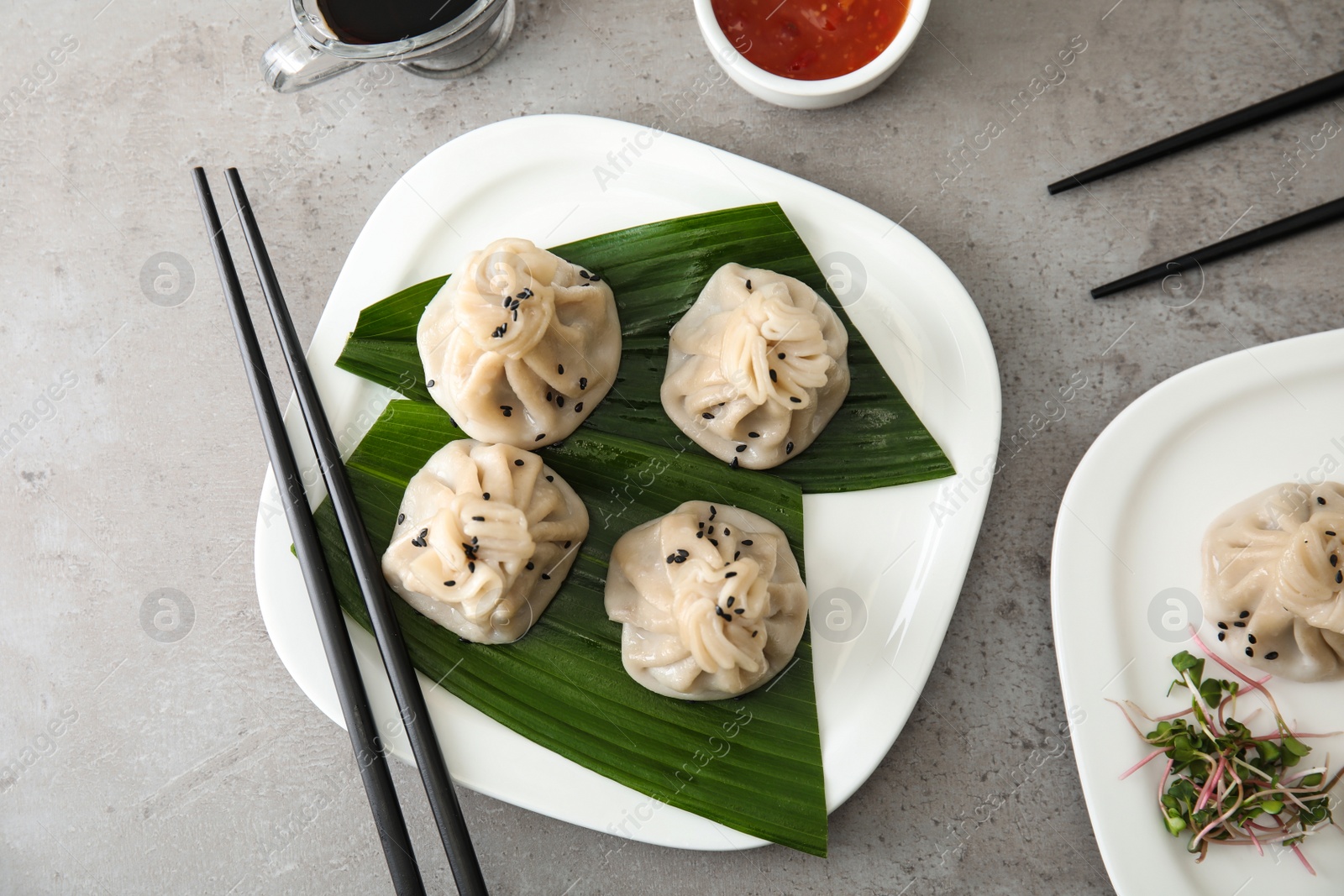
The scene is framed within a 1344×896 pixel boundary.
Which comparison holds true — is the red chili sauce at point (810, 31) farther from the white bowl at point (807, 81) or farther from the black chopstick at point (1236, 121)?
the black chopstick at point (1236, 121)

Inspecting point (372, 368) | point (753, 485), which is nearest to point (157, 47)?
point (372, 368)

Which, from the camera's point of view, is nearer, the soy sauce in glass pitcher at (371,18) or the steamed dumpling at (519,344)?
the steamed dumpling at (519,344)

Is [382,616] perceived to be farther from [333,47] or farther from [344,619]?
[333,47]

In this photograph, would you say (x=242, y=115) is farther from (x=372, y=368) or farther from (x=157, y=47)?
(x=372, y=368)

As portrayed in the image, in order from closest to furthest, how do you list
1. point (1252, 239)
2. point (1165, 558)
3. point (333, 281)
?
point (1165, 558)
point (1252, 239)
point (333, 281)

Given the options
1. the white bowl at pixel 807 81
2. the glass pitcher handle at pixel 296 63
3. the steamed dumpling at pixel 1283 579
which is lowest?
the steamed dumpling at pixel 1283 579

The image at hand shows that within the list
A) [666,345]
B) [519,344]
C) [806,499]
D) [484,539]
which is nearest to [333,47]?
[519,344]

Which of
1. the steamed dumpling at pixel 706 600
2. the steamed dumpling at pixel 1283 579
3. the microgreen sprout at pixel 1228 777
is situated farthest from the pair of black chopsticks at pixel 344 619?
the steamed dumpling at pixel 1283 579
